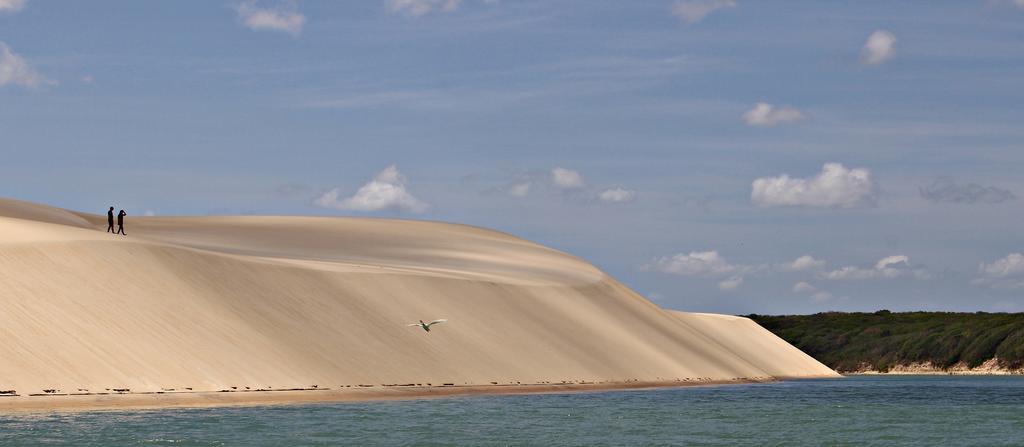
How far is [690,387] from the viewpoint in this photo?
107 m

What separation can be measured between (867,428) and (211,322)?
3311 centimetres

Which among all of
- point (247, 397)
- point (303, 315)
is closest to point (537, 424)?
point (247, 397)

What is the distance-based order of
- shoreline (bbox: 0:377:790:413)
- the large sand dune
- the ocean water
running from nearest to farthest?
1. the ocean water
2. shoreline (bbox: 0:377:790:413)
3. the large sand dune

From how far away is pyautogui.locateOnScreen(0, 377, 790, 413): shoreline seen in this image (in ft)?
201

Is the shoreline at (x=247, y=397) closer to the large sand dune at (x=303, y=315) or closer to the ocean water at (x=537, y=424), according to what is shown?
the large sand dune at (x=303, y=315)

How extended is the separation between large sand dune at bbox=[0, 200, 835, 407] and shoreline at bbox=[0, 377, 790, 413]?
868 millimetres

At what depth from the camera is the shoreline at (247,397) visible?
6123cm

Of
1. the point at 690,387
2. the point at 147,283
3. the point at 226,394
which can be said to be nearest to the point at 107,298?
the point at 147,283

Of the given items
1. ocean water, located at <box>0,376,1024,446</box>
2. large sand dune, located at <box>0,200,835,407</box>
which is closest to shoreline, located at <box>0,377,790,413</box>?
large sand dune, located at <box>0,200,835,407</box>

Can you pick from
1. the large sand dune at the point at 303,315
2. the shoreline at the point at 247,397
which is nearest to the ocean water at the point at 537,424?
the shoreline at the point at 247,397

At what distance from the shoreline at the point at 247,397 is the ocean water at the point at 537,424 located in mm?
2312

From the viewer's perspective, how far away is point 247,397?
69.2 metres

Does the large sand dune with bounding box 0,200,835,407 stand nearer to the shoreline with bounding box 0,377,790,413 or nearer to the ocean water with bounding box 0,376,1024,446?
the shoreline with bounding box 0,377,790,413

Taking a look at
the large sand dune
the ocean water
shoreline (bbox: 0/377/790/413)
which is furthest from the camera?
the large sand dune
